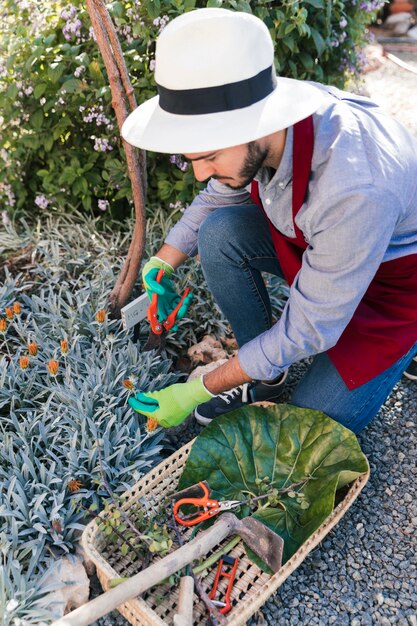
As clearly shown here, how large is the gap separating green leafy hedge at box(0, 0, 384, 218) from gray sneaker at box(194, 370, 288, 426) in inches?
37.5

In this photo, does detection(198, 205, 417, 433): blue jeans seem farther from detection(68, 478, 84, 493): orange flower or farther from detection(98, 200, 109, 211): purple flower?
detection(98, 200, 109, 211): purple flower

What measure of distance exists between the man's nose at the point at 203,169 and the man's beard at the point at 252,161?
7 centimetres

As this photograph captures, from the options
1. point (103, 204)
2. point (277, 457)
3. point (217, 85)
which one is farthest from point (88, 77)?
point (277, 457)

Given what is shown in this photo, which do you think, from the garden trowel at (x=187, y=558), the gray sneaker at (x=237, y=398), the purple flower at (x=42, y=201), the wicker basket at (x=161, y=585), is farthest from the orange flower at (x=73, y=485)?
the purple flower at (x=42, y=201)

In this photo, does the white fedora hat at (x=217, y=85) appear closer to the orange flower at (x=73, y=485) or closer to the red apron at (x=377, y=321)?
the red apron at (x=377, y=321)

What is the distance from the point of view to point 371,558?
6.00 feet

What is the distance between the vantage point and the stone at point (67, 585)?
158 centimetres

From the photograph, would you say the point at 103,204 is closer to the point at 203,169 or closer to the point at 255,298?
the point at 255,298

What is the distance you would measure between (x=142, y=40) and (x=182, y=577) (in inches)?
83.3

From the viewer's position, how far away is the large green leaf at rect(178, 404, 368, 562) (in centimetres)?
181

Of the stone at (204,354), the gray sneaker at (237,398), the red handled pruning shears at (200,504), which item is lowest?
the gray sneaker at (237,398)

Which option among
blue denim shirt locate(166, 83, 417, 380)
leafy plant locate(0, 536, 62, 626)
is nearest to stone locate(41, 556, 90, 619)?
leafy plant locate(0, 536, 62, 626)

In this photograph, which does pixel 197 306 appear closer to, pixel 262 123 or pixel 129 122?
pixel 129 122

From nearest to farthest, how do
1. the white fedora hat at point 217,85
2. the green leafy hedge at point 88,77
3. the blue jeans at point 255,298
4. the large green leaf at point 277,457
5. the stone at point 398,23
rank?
the white fedora hat at point 217,85 < the large green leaf at point 277,457 < the blue jeans at point 255,298 < the green leafy hedge at point 88,77 < the stone at point 398,23
